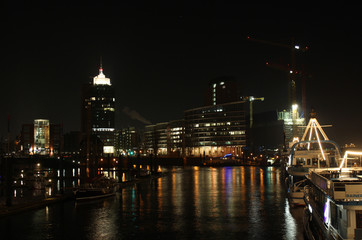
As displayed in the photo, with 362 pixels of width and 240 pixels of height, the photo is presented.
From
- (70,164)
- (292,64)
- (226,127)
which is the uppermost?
(292,64)

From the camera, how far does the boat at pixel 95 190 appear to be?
4394cm

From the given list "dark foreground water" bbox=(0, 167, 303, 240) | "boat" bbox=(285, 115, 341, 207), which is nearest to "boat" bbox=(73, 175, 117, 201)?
"dark foreground water" bbox=(0, 167, 303, 240)

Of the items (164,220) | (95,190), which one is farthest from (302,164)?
(95,190)

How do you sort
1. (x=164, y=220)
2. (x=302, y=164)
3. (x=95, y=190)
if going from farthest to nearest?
(x=95, y=190), (x=302, y=164), (x=164, y=220)

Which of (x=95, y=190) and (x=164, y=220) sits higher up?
(x=95, y=190)

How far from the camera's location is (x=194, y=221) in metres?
31.0

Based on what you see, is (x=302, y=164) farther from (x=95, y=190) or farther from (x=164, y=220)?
(x=95, y=190)

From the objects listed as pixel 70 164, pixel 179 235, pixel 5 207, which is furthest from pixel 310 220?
pixel 70 164

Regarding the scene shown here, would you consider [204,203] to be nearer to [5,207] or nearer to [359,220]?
[5,207]

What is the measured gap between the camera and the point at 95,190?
45375mm

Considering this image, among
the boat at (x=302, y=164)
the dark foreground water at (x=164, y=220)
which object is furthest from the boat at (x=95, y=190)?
the boat at (x=302, y=164)

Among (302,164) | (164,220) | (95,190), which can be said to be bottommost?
(164,220)

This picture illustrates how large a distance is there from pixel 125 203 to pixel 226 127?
15906 centimetres

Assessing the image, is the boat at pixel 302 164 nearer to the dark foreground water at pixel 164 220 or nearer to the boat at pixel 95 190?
the dark foreground water at pixel 164 220
